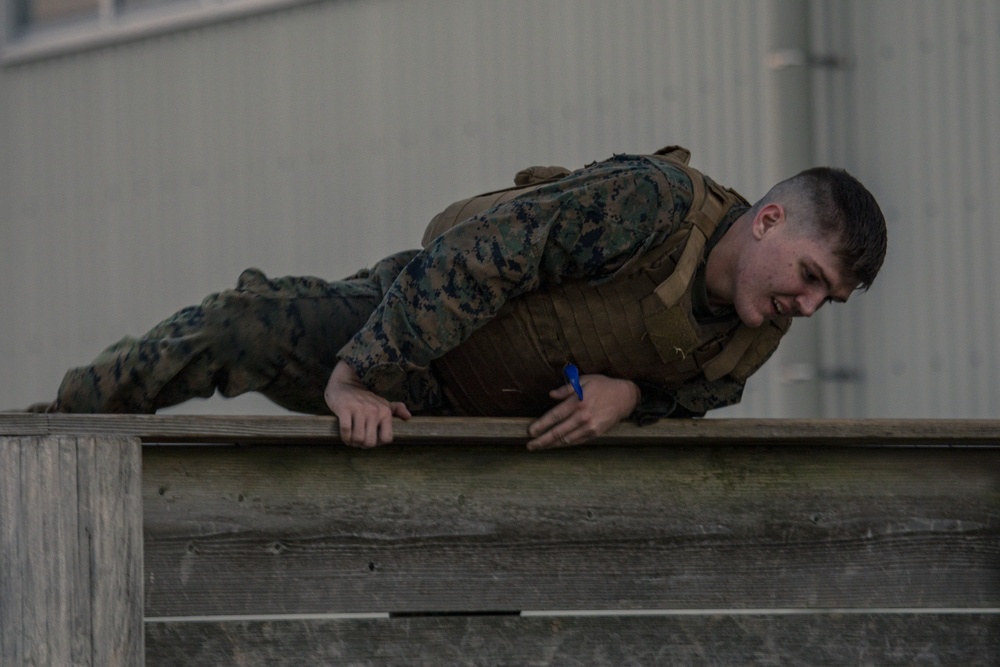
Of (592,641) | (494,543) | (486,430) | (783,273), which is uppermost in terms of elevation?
(783,273)

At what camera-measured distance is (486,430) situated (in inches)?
95.2

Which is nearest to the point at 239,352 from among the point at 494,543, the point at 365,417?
the point at 365,417

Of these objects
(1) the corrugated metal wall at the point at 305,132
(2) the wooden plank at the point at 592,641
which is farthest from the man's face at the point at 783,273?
(1) the corrugated metal wall at the point at 305,132

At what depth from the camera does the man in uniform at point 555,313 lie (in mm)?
2547

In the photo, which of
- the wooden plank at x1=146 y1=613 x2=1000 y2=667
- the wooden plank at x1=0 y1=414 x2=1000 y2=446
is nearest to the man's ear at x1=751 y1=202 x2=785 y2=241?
the wooden plank at x1=0 y1=414 x2=1000 y2=446

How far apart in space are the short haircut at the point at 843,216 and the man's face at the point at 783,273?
0.02m

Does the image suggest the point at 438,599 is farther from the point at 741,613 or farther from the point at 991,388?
the point at 991,388

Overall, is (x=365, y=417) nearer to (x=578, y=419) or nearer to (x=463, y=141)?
(x=578, y=419)

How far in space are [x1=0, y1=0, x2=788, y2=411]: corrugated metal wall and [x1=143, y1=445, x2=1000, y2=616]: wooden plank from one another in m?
2.34

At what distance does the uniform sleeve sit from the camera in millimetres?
2541

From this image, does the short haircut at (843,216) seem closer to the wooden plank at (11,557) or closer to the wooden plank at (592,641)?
the wooden plank at (592,641)

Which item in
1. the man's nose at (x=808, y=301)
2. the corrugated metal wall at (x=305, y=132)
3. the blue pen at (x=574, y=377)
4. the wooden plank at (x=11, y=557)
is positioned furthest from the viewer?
the corrugated metal wall at (x=305, y=132)

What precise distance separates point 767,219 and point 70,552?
143 centimetres

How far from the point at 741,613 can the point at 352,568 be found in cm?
75
